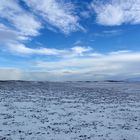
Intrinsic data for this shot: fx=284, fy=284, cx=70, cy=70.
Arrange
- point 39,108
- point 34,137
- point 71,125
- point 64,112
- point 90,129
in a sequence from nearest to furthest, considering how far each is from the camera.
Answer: point 34,137 < point 90,129 < point 71,125 < point 64,112 < point 39,108

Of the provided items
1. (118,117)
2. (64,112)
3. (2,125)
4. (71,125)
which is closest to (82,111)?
(64,112)

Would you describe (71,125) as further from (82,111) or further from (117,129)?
(82,111)

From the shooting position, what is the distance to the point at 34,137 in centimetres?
1934

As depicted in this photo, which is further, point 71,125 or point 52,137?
point 71,125

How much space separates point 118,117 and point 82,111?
4715 mm

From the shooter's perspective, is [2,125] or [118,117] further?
[118,117]

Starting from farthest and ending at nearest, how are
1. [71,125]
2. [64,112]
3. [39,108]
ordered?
[39,108]
[64,112]
[71,125]

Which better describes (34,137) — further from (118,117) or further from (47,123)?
(118,117)

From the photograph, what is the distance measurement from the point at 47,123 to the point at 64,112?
6313 millimetres

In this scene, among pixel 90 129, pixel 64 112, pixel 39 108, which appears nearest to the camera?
pixel 90 129

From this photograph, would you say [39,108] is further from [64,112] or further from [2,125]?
[2,125]

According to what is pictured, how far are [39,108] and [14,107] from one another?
2920mm

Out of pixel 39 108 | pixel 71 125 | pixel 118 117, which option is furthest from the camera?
pixel 39 108

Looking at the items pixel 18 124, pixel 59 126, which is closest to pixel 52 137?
pixel 59 126
